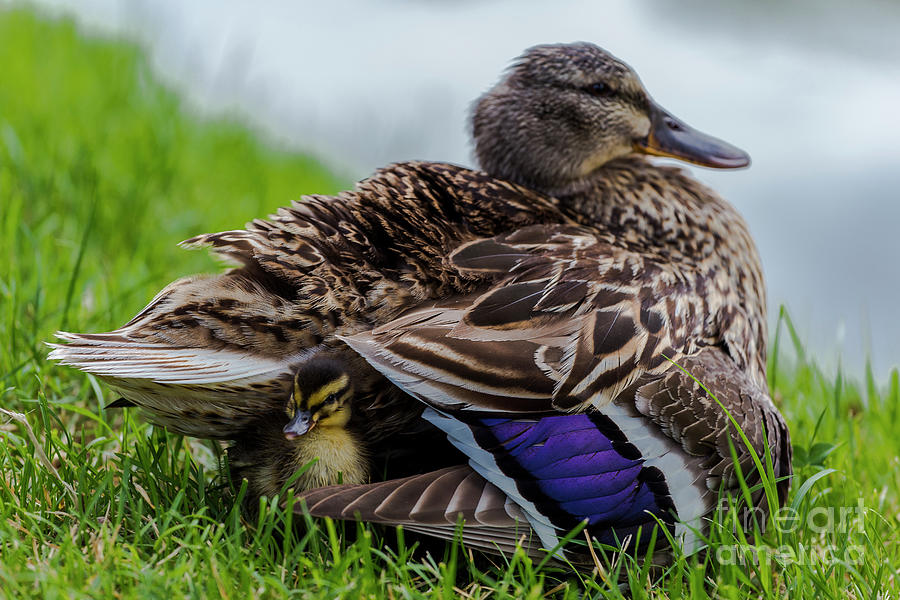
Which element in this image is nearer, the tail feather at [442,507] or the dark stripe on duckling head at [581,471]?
the tail feather at [442,507]

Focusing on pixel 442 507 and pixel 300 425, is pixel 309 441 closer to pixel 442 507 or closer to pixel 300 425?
pixel 300 425

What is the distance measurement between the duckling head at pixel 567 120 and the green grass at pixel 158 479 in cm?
78

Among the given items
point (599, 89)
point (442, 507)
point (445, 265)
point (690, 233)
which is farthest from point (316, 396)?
point (599, 89)

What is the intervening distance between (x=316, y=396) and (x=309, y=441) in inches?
6.5

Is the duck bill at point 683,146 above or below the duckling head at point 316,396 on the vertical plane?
above

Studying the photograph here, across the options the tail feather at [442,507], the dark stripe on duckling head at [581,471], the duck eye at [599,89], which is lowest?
the tail feather at [442,507]

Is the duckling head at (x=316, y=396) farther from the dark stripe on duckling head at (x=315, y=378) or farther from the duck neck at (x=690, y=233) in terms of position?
the duck neck at (x=690, y=233)

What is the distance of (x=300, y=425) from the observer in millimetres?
2090

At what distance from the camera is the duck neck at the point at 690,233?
8.57ft

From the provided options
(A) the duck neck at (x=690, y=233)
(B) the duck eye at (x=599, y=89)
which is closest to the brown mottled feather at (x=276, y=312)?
(A) the duck neck at (x=690, y=233)

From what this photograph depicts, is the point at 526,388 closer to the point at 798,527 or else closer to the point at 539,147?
the point at 798,527

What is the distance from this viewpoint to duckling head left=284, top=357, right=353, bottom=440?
207 centimetres

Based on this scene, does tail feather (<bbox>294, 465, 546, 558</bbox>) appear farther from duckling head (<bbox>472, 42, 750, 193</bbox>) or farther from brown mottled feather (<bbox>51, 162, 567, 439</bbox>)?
duckling head (<bbox>472, 42, 750, 193</bbox>)

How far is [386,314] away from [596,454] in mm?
576
